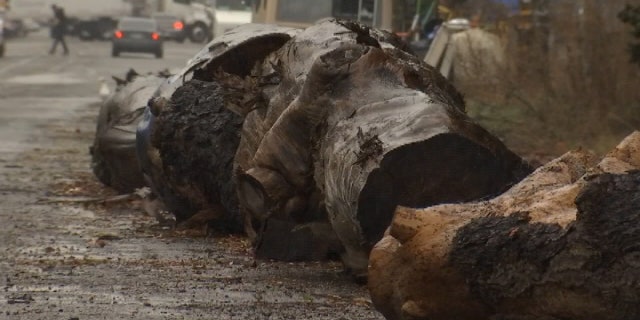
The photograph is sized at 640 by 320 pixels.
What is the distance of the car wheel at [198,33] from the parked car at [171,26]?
2.09 ft

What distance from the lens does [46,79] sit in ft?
112

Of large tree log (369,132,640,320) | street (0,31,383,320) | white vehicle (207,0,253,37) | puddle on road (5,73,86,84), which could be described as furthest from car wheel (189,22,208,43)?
large tree log (369,132,640,320)

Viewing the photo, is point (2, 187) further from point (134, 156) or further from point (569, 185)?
point (569, 185)

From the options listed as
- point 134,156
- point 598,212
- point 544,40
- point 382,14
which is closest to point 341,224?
point 598,212

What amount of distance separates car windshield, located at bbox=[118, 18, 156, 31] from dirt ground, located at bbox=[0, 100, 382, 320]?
4245 centimetres

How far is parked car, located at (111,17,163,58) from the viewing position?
53250 millimetres

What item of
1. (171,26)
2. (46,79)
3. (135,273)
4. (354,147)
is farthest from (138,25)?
(354,147)

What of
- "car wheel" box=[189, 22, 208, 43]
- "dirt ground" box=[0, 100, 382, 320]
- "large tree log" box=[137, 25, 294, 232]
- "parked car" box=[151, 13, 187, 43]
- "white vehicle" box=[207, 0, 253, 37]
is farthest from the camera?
"car wheel" box=[189, 22, 208, 43]

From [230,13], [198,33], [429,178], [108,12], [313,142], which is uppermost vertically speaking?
[429,178]

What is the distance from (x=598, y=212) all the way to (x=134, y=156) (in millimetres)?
7315

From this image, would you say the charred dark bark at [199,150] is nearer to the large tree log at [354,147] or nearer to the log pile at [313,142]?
the log pile at [313,142]

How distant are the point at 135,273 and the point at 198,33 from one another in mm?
61185

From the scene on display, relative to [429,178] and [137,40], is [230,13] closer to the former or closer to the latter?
[137,40]

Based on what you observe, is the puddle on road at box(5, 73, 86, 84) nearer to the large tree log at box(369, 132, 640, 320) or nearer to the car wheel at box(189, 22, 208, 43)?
the large tree log at box(369, 132, 640, 320)
